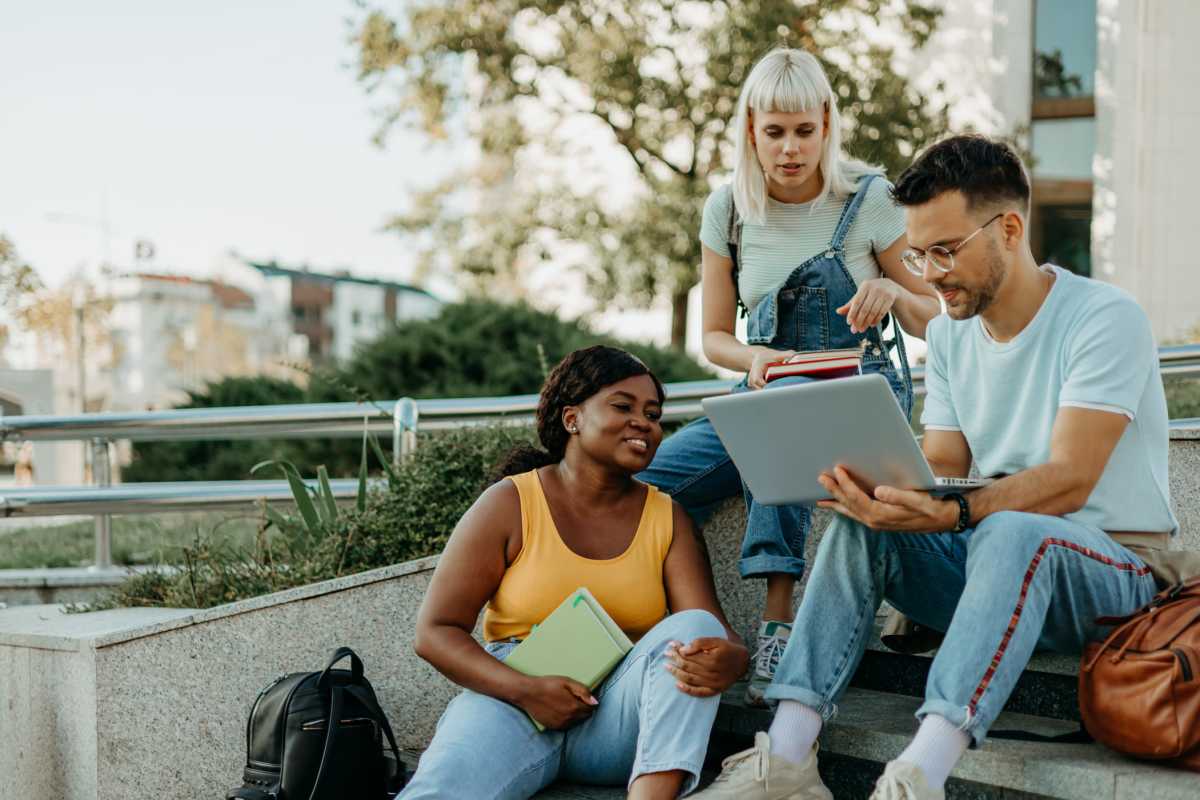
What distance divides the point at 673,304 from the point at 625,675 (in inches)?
571

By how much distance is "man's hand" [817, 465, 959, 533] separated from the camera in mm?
2943

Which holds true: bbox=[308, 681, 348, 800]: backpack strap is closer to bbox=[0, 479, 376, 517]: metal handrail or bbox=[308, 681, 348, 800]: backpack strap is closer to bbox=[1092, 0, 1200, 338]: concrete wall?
bbox=[0, 479, 376, 517]: metal handrail

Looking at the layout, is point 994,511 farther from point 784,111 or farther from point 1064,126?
point 1064,126

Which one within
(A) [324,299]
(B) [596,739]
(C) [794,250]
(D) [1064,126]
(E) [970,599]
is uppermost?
(D) [1064,126]

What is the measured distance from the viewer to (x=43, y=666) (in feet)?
14.3

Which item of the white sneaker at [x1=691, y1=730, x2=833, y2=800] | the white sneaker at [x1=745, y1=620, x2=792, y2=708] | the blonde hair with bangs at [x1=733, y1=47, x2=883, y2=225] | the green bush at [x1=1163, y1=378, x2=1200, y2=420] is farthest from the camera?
the green bush at [x1=1163, y1=378, x2=1200, y2=420]

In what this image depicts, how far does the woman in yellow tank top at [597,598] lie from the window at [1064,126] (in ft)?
42.5

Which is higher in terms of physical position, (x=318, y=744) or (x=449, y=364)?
(x=449, y=364)

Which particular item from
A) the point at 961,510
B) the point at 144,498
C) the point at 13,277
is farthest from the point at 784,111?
the point at 13,277

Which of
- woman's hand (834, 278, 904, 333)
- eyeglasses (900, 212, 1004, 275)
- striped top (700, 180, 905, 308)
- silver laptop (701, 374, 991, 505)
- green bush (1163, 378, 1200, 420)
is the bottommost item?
green bush (1163, 378, 1200, 420)

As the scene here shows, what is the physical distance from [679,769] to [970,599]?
2.57 ft

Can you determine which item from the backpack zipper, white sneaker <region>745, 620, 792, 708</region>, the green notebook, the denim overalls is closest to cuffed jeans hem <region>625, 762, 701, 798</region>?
the green notebook

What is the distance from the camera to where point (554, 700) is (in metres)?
3.27

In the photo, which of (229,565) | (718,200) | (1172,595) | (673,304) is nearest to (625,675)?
(1172,595)
